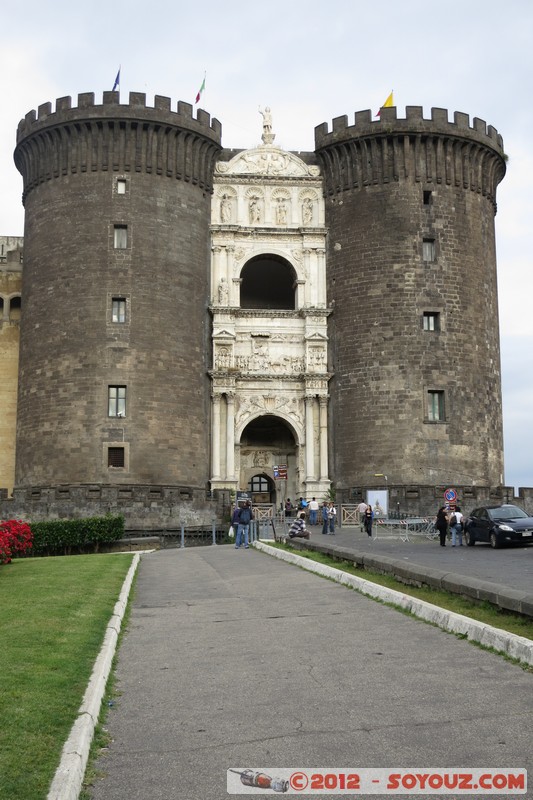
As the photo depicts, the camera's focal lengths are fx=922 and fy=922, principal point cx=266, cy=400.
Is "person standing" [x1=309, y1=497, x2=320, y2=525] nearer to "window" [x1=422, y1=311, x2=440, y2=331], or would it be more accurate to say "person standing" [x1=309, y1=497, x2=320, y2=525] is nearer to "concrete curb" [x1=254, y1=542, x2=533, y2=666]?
"window" [x1=422, y1=311, x2=440, y2=331]

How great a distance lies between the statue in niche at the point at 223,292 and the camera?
152 feet

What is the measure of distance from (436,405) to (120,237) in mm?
17159

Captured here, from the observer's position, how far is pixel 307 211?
156 ft

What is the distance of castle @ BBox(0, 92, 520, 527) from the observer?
140ft

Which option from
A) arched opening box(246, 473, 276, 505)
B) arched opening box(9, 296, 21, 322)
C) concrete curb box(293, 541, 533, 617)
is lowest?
concrete curb box(293, 541, 533, 617)

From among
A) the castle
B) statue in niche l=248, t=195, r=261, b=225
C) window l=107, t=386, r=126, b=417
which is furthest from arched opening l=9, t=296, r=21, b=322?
statue in niche l=248, t=195, r=261, b=225

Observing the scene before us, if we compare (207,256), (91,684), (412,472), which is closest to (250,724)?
(91,684)

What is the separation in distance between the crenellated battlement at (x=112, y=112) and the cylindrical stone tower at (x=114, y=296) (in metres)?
0.06

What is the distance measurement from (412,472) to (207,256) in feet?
48.8

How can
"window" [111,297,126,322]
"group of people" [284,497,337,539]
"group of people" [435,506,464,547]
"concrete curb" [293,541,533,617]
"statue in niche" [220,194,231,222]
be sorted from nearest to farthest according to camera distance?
"concrete curb" [293,541,533,617], "group of people" [435,506,464,547], "group of people" [284,497,337,539], "window" [111,297,126,322], "statue in niche" [220,194,231,222]

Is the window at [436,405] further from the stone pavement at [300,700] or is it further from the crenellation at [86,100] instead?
the stone pavement at [300,700]

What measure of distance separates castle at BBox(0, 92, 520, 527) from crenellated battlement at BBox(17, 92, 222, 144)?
11 cm

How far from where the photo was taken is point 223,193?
47.6 metres

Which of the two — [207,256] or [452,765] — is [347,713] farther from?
[207,256]
